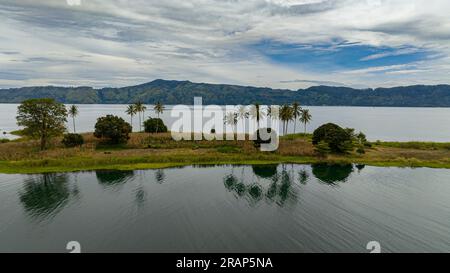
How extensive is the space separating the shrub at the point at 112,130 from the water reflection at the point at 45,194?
109 ft

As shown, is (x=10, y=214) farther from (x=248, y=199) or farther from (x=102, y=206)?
(x=248, y=199)

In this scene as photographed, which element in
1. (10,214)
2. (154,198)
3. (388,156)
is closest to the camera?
(10,214)

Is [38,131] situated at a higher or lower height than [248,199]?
higher

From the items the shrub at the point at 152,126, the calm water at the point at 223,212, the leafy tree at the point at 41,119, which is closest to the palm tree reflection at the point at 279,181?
the calm water at the point at 223,212

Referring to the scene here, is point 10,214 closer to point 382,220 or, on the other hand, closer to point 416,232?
point 382,220

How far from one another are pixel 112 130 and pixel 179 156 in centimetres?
2968

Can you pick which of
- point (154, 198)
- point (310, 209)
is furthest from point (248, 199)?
point (154, 198)

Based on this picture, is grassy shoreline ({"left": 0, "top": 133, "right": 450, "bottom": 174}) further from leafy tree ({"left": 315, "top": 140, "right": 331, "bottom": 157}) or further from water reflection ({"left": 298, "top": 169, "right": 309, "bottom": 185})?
water reflection ({"left": 298, "top": 169, "right": 309, "bottom": 185})

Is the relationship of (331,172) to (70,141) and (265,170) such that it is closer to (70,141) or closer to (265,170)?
(265,170)

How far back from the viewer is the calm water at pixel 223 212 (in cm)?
3397
